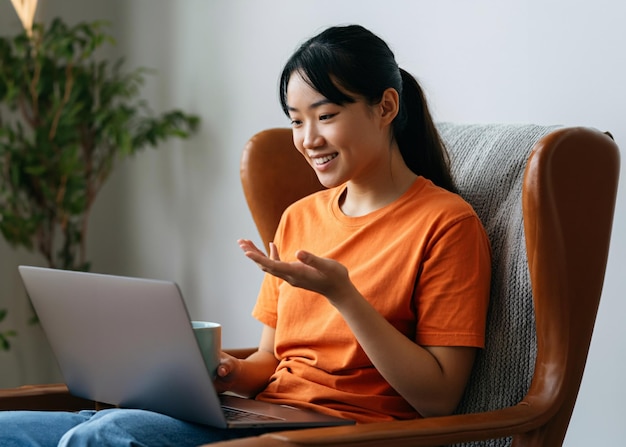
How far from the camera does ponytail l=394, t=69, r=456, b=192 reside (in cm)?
139

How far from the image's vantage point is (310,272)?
3.58ft

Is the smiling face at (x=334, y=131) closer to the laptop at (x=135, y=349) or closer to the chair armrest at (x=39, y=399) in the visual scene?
the laptop at (x=135, y=349)

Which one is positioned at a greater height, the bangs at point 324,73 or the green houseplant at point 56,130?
the bangs at point 324,73

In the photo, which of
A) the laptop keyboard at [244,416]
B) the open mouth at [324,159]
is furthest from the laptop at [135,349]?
the open mouth at [324,159]

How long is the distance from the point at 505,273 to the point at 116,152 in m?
2.09

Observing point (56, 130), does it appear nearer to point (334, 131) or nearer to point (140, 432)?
point (334, 131)

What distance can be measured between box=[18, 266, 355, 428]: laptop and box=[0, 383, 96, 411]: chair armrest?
0.15m

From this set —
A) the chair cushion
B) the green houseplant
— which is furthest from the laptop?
the green houseplant

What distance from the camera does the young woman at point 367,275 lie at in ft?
3.86

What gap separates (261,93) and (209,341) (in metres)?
1.35

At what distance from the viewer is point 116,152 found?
123 inches

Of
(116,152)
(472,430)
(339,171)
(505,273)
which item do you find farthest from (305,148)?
(116,152)

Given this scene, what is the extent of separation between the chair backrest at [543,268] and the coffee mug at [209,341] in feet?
1.15

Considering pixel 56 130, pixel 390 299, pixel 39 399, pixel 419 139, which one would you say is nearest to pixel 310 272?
pixel 390 299
